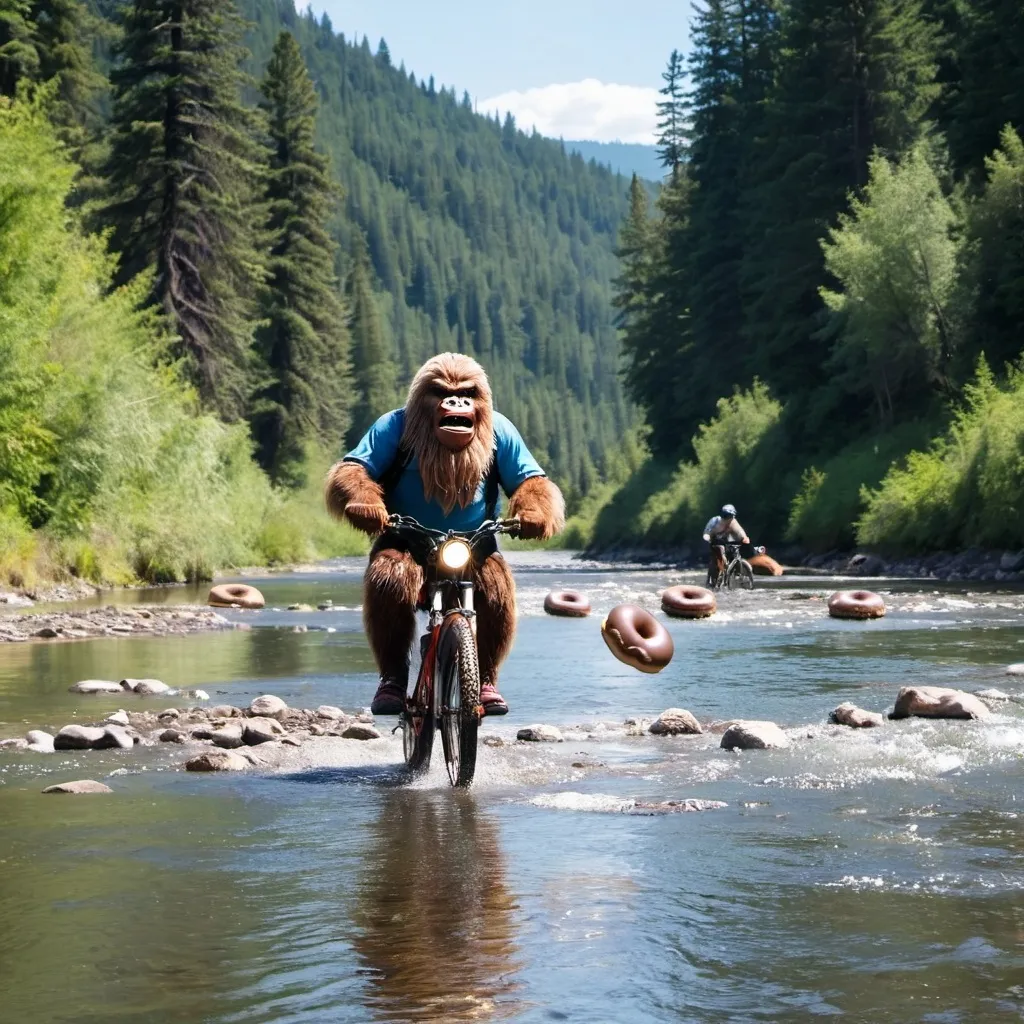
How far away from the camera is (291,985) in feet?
14.3

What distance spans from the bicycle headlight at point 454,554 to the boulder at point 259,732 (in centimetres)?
215

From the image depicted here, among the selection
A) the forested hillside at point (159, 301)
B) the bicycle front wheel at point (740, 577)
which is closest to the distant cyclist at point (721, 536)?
the bicycle front wheel at point (740, 577)

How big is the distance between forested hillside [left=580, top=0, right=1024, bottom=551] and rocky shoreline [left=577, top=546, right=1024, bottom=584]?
0.56 meters

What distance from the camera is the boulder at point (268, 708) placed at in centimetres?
1085

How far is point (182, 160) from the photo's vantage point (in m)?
46.8

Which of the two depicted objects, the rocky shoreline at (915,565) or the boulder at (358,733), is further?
the rocky shoreline at (915,565)

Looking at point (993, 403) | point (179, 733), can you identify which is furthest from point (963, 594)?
point (179, 733)

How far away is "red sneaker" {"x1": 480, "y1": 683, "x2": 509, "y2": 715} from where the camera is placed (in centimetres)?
787

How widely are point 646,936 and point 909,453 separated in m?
40.5

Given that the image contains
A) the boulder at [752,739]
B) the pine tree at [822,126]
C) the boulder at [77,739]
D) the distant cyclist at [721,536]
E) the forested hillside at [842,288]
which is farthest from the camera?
the pine tree at [822,126]

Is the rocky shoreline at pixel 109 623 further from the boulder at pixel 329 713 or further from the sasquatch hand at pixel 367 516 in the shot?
the sasquatch hand at pixel 367 516

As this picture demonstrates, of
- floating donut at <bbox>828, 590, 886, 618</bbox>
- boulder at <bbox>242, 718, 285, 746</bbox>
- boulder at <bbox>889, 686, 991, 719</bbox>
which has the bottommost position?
boulder at <bbox>242, 718, 285, 746</bbox>

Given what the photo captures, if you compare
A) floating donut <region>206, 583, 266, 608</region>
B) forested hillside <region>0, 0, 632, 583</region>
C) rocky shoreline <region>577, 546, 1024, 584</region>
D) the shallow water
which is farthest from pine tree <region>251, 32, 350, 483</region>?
the shallow water

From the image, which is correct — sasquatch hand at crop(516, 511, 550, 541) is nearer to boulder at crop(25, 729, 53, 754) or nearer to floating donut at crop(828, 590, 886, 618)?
boulder at crop(25, 729, 53, 754)
